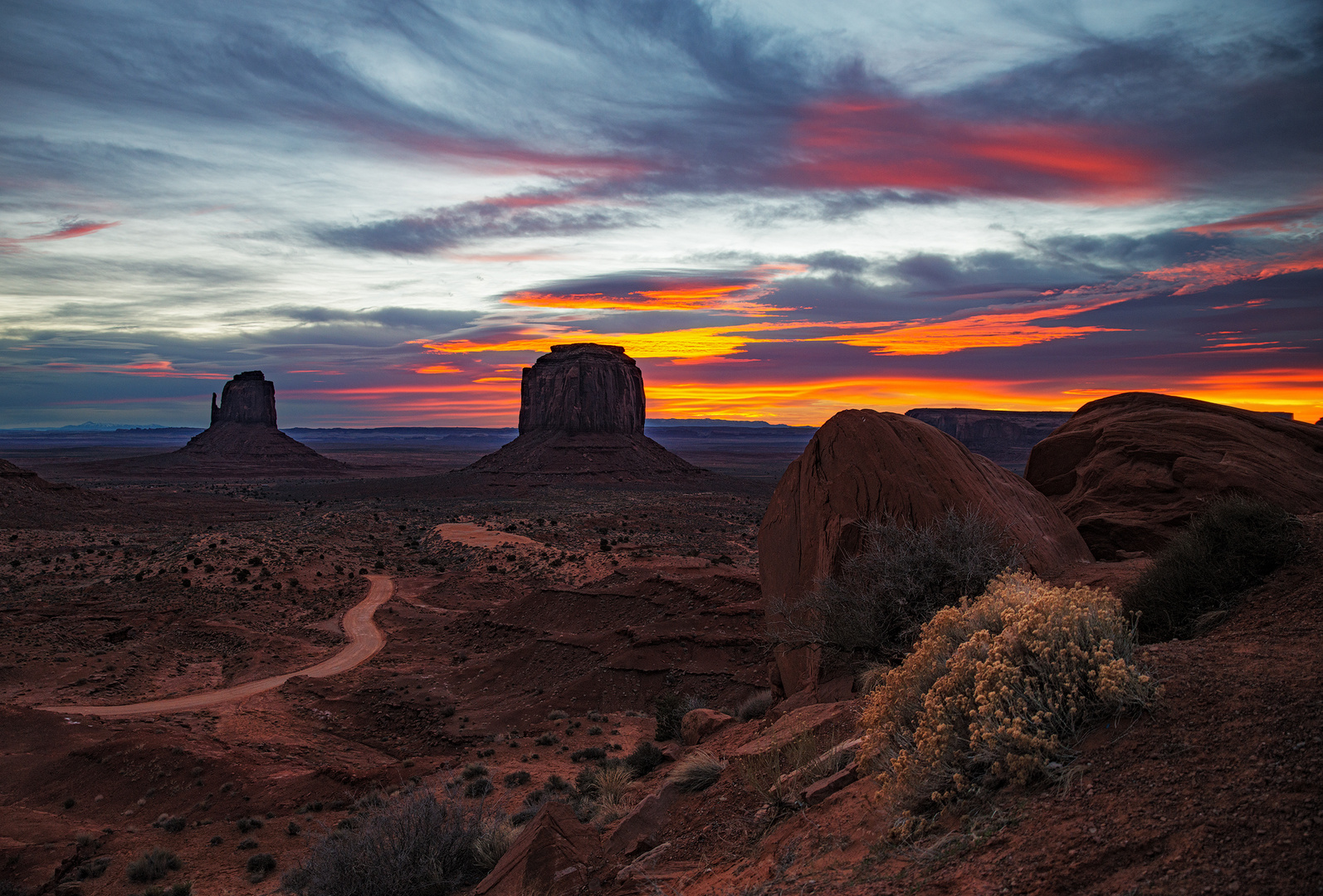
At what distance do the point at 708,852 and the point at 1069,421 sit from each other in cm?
1848

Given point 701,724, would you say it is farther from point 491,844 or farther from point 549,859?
point 549,859

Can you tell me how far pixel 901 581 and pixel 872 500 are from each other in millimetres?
Result: 2687

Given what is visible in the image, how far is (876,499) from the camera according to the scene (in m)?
12.9

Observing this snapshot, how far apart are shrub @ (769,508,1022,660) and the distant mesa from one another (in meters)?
89.3

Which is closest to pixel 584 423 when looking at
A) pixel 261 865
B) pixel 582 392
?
pixel 582 392

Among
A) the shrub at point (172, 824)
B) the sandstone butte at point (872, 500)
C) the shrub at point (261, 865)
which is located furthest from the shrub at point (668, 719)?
the shrub at point (172, 824)

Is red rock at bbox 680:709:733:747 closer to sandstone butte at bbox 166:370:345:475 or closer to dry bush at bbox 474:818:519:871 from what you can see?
dry bush at bbox 474:818:519:871

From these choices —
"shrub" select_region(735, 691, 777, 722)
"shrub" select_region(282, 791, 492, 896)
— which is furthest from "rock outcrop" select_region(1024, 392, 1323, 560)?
"shrub" select_region(282, 791, 492, 896)

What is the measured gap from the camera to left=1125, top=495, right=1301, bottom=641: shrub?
7207mm

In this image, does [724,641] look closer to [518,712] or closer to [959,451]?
[518,712]

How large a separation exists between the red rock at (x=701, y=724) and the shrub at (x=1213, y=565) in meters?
7.14

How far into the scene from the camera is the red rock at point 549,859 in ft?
24.1

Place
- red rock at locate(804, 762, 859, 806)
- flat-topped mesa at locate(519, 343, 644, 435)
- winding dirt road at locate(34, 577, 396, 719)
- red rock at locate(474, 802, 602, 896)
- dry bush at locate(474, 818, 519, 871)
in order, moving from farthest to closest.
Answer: flat-topped mesa at locate(519, 343, 644, 435), winding dirt road at locate(34, 577, 396, 719), dry bush at locate(474, 818, 519, 871), red rock at locate(474, 802, 602, 896), red rock at locate(804, 762, 859, 806)

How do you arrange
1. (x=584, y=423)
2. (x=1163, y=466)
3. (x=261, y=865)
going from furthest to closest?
1. (x=584, y=423)
2. (x=1163, y=466)
3. (x=261, y=865)
